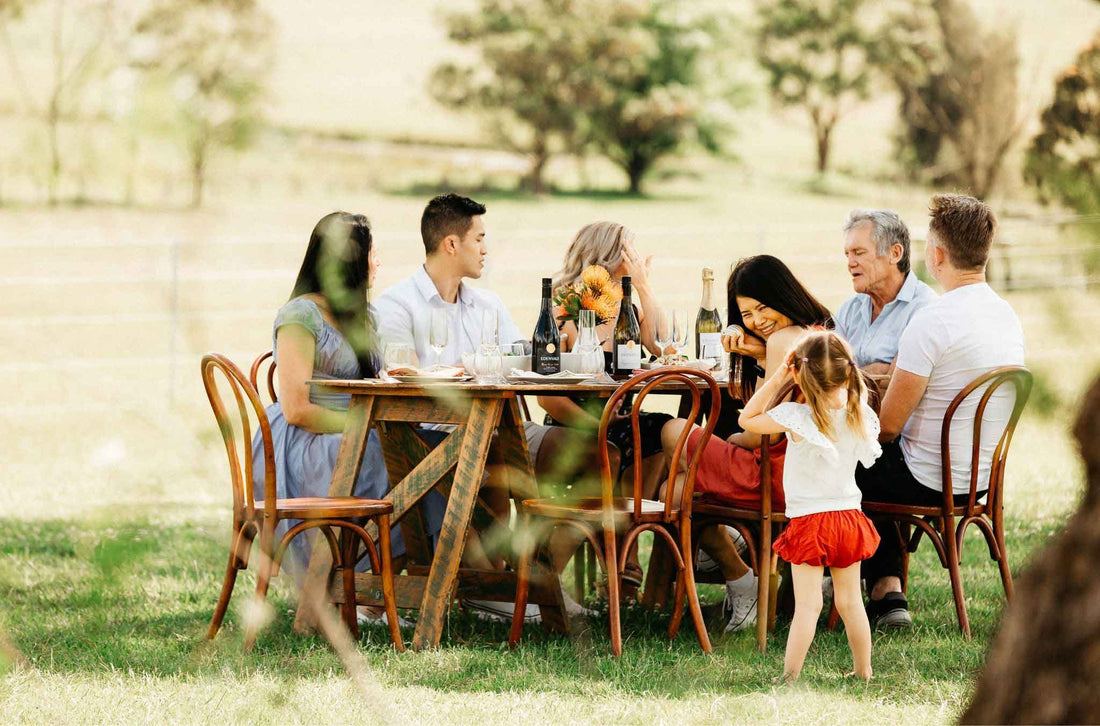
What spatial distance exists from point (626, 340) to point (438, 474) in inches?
36.1

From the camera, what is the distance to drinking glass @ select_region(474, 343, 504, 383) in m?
3.52

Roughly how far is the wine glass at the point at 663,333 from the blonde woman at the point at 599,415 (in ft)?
0.07

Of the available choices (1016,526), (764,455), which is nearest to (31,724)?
(764,455)

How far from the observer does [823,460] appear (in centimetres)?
306

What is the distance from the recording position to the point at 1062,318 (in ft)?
1.79

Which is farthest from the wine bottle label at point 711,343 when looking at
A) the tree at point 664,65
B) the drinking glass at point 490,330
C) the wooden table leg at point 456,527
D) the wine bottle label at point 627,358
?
the tree at point 664,65

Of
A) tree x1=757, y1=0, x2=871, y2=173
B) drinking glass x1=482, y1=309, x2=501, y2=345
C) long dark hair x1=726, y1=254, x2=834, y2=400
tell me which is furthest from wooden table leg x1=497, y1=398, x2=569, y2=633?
tree x1=757, y1=0, x2=871, y2=173

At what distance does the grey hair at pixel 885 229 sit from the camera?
3957mm

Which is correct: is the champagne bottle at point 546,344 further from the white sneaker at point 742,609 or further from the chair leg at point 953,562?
the chair leg at point 953,562

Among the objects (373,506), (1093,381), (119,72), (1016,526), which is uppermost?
(119,72)

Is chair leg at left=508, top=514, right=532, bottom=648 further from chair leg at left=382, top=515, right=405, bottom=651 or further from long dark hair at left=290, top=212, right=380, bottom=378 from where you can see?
long dark hair at left=290, top=212, right=380, bottom=378

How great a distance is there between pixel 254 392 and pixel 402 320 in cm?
112

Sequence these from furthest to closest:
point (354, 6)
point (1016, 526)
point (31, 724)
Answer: point (1016, 526) < point (31, 724) < point (354, 6)

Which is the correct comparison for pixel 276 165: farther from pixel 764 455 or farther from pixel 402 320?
pixel 402 320
